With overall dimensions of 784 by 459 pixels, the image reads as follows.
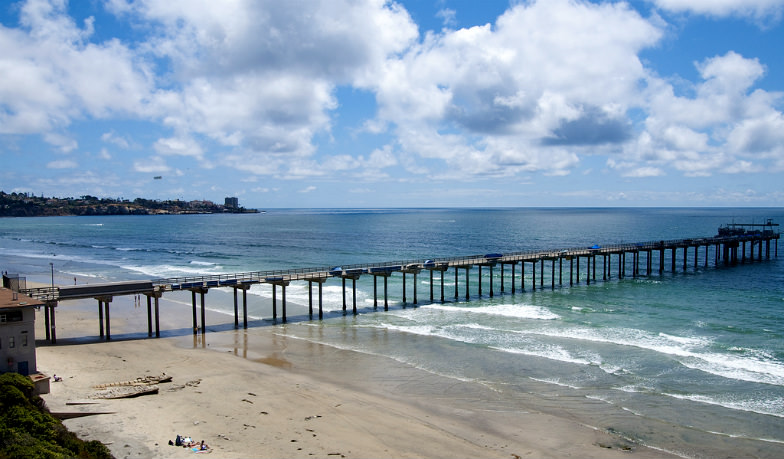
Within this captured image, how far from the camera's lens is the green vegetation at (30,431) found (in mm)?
16480

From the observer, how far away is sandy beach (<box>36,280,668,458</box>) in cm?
2095

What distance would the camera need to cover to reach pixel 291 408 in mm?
25031

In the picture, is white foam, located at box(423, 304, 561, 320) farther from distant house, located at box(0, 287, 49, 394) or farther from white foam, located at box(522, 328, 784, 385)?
distant house, located at box(0, 287, 49, 394)

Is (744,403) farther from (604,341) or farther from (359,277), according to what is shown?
(359,277)

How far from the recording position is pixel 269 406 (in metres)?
25.2

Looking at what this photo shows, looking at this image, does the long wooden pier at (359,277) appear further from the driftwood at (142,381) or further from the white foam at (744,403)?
the white foam at (744,403)

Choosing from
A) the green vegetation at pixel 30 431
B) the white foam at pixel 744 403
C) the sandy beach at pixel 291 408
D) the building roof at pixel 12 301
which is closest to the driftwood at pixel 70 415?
the sandy beach at pixel 291 408

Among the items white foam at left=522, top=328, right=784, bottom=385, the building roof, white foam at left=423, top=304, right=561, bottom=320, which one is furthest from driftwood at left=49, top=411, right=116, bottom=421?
white foam at left=423, top=304, right=561, bottom=320

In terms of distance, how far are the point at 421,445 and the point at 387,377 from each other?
28.6 ft

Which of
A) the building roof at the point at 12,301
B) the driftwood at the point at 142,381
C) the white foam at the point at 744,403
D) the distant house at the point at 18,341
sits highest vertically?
the building roof at the point at 12,301

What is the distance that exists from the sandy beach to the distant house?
1.60m

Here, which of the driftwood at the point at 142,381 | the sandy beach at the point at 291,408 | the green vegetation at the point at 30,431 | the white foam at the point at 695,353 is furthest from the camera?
the white foam at the point at 695,353

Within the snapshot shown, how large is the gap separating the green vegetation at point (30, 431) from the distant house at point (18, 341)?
2521mm

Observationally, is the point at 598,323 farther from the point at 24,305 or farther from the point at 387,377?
the point at 24,305
